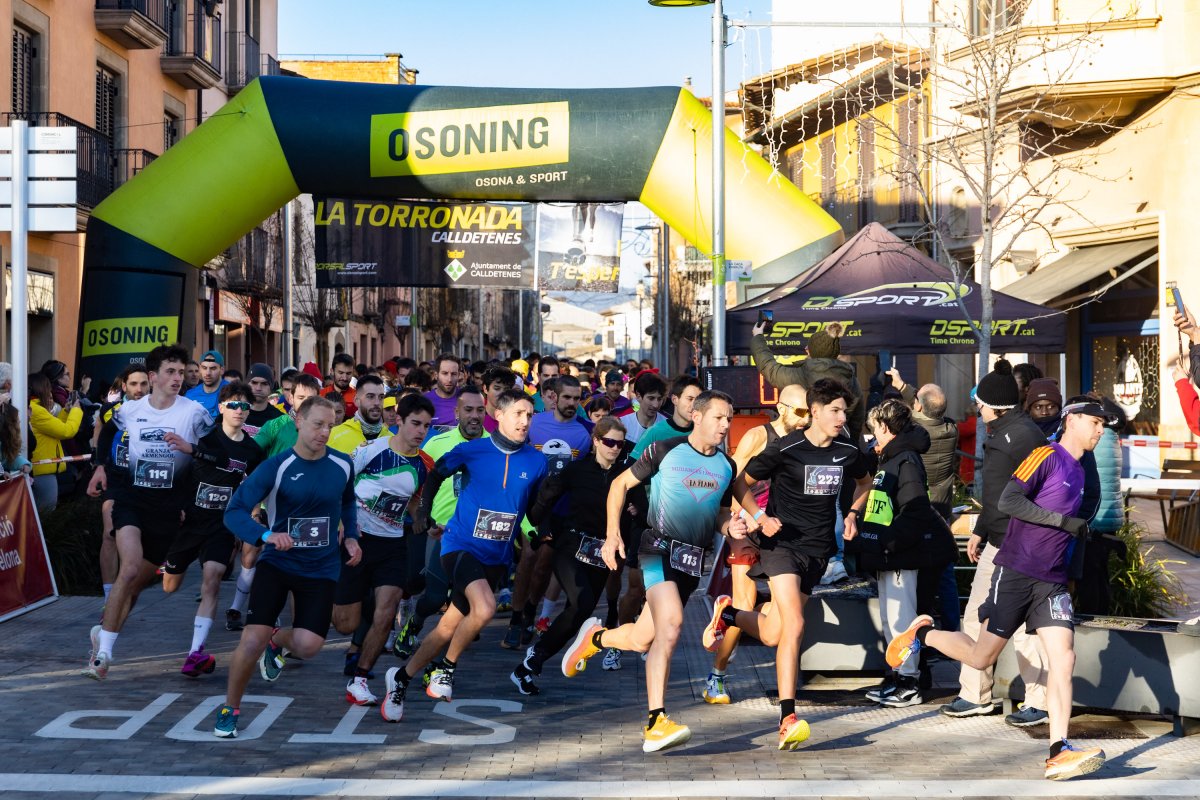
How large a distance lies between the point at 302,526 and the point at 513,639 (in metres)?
2.96

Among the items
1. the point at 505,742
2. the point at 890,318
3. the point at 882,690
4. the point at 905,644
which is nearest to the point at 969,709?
the point at 882,690

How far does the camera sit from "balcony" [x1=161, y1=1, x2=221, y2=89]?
93.0 ft

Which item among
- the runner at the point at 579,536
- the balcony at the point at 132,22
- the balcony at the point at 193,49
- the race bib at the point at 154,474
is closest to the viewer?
the runner at the point at 579,536

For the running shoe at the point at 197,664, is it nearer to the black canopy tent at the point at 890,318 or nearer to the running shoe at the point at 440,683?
the running shoe at the point at 440,683

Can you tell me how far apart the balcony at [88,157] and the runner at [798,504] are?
1650 centimetres

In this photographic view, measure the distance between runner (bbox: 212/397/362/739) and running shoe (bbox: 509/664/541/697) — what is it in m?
1.31

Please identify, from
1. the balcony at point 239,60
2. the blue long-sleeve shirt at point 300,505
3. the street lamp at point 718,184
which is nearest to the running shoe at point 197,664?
the blue long-sleeve shirt at point 300,505

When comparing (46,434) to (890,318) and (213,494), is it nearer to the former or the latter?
(213,494)

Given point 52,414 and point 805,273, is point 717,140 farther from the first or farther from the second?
point 52,414

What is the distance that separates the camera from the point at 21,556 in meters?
11.5

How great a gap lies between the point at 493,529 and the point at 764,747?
6.10 ft

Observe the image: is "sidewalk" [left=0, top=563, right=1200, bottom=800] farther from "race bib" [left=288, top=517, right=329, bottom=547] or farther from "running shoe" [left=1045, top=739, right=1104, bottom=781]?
"race bib" [left=288, top=517, right=329, bottom=547]

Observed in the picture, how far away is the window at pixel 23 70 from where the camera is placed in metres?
22.0

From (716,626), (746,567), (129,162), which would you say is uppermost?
(129,162)
